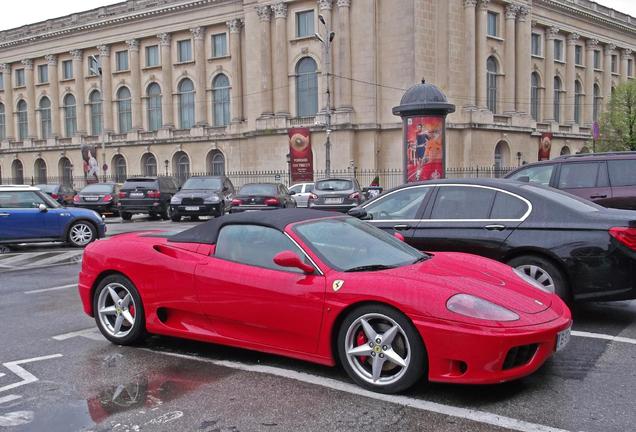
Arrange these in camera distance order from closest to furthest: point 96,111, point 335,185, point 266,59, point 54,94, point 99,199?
point 335,185, point 99,199, point 266,59, point 96,111, point 54,94

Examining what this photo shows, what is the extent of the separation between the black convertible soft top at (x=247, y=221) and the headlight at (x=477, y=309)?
5.50 feet

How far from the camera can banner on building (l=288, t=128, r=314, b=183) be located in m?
40.5

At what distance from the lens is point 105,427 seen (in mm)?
4055

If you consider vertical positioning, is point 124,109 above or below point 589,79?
below

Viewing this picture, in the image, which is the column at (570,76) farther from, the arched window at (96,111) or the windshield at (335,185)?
the arched window at (96,111)

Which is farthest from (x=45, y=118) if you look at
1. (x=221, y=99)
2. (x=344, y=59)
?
(x=344, y=59)

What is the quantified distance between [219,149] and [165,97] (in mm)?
7647

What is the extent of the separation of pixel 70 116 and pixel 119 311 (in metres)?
61.5

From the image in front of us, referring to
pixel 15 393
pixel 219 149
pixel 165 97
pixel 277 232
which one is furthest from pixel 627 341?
pixel 165 97

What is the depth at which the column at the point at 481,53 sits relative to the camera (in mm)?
45688

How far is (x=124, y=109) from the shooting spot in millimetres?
57812

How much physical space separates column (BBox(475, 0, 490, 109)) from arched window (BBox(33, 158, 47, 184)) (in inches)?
1760

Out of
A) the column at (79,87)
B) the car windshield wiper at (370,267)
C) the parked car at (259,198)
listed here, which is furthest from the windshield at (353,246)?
the column at (79,87)

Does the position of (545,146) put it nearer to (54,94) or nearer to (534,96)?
(534,96)
